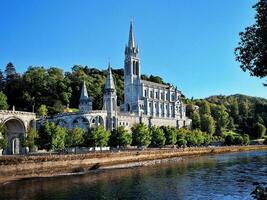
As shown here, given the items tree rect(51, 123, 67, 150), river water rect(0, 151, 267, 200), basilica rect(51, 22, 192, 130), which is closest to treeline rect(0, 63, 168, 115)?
basilica rect(51, 22, 192, 130)

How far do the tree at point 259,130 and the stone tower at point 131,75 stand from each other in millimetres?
57941

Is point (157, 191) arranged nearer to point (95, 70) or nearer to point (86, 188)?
point (86, 188)

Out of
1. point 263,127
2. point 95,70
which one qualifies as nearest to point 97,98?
point 95,70

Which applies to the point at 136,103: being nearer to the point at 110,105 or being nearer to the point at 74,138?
the point at 110,105

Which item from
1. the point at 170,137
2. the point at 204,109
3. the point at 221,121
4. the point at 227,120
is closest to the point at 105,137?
the point at 170,137

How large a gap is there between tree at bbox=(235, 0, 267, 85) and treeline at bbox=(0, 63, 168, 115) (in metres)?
119

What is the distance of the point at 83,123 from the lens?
360 ft

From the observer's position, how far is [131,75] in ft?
479

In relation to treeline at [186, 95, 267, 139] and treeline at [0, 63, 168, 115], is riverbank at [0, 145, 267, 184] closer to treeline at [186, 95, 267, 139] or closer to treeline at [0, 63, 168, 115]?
treeline at [0, 63, 168, 115]

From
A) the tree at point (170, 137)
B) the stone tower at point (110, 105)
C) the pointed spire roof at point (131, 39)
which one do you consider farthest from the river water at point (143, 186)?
the pointed spire roof at point (131, 39)

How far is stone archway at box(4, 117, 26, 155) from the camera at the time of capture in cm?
8775

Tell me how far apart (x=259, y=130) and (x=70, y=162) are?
12200 centimetres

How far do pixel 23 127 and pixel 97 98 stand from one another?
72323 millimetres

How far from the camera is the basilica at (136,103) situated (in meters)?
122
